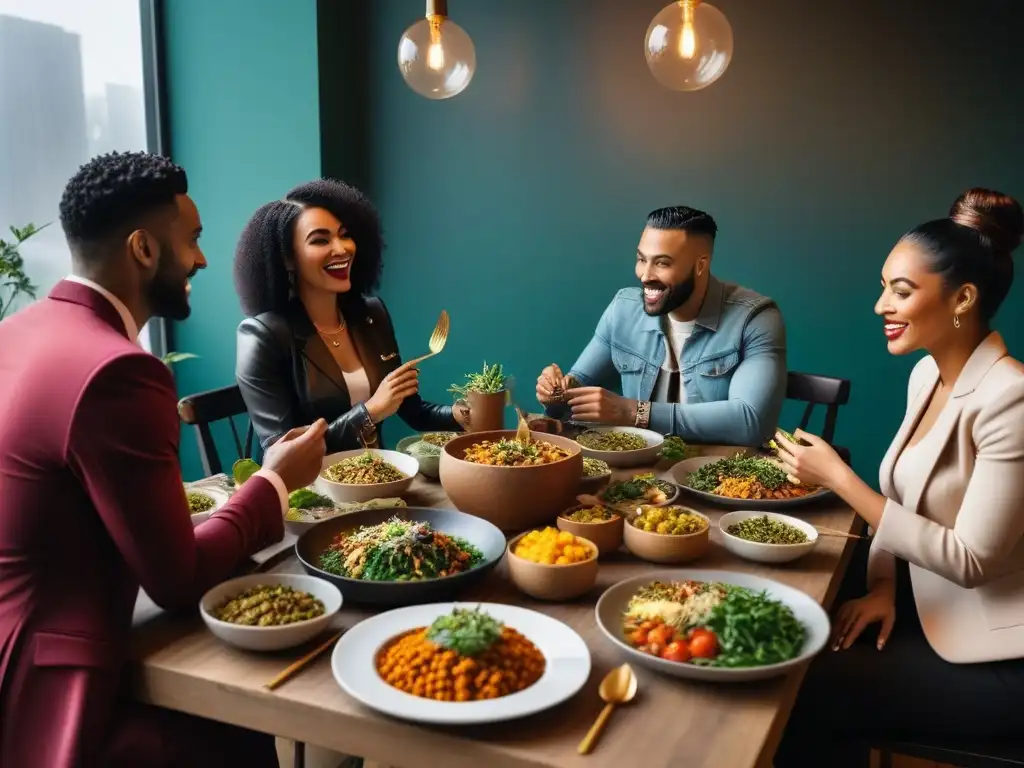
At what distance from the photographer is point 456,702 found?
115 cm

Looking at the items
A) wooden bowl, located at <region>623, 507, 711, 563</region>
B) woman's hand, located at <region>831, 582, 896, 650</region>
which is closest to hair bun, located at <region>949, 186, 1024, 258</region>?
woman's hand, located at <region>831, 582, 896, 650</region>

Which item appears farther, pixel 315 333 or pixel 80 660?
pixel 315 333

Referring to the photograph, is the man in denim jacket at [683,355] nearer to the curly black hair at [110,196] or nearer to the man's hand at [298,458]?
the man's hand at [298,458]

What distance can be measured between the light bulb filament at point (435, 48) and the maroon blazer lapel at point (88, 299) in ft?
4.47

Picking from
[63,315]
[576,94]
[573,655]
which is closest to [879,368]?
[576,94]

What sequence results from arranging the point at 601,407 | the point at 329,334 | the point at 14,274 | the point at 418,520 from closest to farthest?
the point at 418,520 → the point at 601,407 → the point at 329,334 → the point at 14,274

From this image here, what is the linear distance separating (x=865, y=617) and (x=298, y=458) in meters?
1.23

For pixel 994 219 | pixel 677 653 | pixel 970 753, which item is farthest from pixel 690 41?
pixel 970 753

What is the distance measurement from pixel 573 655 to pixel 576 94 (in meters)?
3.28

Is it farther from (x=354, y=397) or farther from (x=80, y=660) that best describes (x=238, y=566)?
(x=354, y=397)

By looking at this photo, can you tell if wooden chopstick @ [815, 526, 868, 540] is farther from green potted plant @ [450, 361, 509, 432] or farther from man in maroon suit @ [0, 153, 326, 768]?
man in maroon suit @ [0, 153, 326, 768]

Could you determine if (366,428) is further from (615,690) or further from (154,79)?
(154,79)

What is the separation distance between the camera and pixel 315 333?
9.12ft

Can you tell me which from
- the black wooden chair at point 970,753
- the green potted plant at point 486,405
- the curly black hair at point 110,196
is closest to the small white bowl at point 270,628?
the curly black hair at point 110,196
